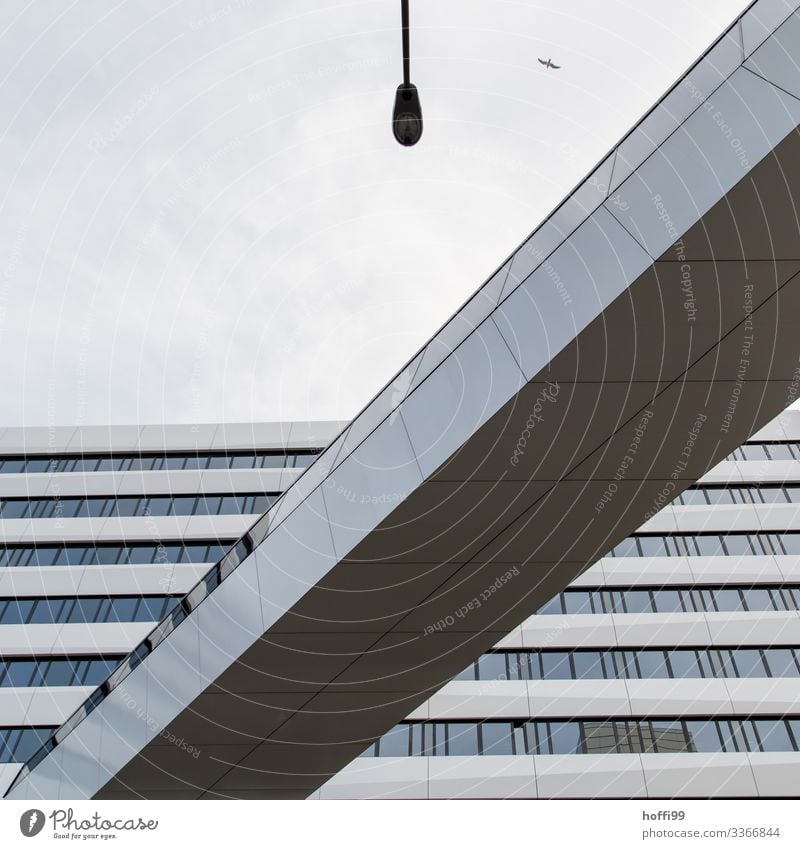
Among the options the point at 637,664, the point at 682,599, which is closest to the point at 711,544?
the point at 682,599

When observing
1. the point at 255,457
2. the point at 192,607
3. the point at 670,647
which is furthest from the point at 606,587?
the point at 192,607

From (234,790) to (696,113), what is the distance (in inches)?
437

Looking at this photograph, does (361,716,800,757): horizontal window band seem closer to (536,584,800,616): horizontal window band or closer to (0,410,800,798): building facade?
(0,410,800,798): building facade

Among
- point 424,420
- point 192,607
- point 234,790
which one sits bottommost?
point 234,790

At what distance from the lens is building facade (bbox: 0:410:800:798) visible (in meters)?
22.0

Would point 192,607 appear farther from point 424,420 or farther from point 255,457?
point 255,457

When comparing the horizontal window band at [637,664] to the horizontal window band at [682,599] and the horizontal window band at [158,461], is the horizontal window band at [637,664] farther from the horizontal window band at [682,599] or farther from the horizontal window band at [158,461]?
the horizontal window band at [158,461]

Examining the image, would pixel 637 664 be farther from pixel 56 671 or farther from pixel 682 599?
pixel 56 671

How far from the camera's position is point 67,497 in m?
31.3
